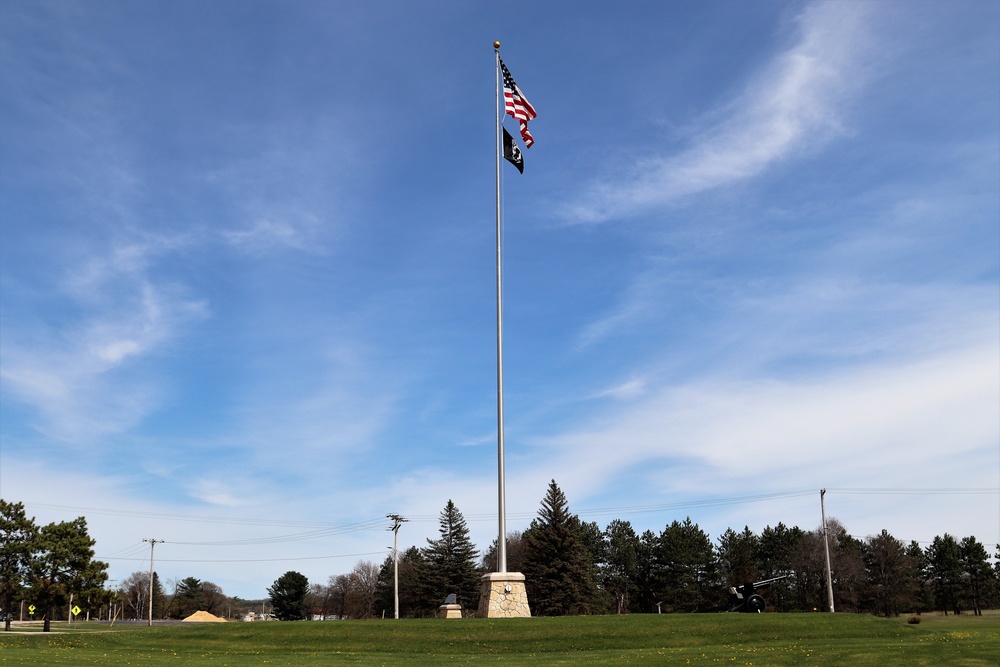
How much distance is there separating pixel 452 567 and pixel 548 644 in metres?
52.1

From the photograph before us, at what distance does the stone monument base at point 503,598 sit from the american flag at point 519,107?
17803 millimetres

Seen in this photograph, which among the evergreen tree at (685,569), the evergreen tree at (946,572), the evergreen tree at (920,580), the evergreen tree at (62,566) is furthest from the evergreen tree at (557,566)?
the evergreen tree at (946,572)

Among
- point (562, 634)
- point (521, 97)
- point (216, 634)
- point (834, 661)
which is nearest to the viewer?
point (834, 661)

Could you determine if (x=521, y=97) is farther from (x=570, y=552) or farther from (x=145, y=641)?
(x=570, y=552)

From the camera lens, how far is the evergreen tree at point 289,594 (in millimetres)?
102625

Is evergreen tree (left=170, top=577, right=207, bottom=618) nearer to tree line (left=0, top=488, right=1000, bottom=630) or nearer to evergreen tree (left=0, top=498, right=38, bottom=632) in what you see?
Result: tree line (left=0, top=488, right=1000, bottom=630)

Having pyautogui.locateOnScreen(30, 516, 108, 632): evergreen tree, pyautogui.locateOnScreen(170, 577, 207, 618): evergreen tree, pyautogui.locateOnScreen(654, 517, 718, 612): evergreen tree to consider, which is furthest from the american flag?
pyautogui.locateOnScreen(170, 577, 207, 618): evergreen tree

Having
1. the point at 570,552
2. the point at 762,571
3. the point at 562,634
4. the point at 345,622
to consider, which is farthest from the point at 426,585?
the point at 562,634

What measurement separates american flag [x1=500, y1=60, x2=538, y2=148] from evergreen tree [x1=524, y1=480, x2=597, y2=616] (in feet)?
137

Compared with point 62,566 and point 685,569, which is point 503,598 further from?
point 685,569

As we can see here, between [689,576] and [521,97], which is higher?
[521,97]

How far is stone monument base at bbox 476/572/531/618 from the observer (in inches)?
1182

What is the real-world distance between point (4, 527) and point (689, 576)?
194ft

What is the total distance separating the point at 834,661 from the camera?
20.6 m
